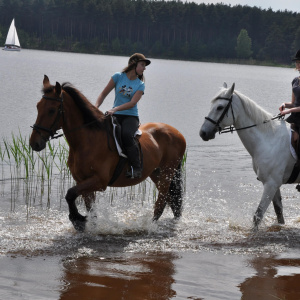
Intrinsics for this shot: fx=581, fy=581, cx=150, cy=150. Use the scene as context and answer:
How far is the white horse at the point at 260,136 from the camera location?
28.4 feet

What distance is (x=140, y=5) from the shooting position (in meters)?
152

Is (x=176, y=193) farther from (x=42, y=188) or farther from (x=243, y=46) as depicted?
(x=243, y=46)

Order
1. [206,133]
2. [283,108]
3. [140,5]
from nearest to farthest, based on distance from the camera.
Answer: [206,133] < [283,108] < [140,5]

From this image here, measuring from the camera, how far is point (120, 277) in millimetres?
6707

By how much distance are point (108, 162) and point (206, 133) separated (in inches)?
60.2

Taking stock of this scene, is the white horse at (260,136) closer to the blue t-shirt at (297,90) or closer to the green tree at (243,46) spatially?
the blue t-shirt at (297,90)

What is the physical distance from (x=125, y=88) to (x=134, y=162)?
108cm

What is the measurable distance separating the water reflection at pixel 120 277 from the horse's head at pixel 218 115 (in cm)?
196

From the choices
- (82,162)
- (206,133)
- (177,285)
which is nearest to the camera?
(177,285)

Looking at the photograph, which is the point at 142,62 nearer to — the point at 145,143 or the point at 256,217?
the point at 145,143

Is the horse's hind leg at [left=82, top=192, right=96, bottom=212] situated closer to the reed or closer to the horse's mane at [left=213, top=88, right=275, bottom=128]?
the horse's mane at [left=213, top=88, right=275, bottom=128]

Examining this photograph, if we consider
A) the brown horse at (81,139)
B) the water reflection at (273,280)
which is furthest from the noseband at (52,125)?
the water reflection at (273,280)

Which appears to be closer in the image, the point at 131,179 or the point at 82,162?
the point at 82,162

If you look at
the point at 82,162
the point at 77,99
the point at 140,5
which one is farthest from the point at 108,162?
the point at 140,5
